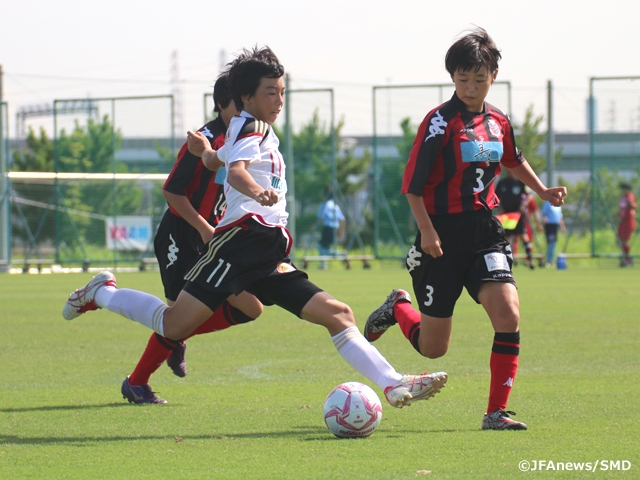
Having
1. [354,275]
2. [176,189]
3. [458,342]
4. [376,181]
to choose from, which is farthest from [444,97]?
[176,189]

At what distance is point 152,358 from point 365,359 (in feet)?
5.45

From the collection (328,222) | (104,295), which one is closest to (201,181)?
(104,295)

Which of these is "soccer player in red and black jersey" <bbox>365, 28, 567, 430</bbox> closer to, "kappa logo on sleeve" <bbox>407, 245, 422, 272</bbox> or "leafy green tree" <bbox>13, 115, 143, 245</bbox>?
"kappa logo on sleeve" <bbox>407, 245, 422, 272</bbox>

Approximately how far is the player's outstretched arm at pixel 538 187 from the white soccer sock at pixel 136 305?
7.02ft

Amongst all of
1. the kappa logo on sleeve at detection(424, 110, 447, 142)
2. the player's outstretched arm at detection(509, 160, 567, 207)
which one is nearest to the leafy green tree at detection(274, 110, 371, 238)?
the player's outstretched arm at detection(509, 160, 567, 207)

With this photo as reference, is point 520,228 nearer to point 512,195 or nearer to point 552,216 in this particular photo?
point 512,195

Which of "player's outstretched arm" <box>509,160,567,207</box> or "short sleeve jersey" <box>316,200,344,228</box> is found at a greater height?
"player's outstretched arm" <box>509,160,567,207</box>

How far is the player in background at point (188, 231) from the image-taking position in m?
5.75

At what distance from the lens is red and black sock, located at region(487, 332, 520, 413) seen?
482cm

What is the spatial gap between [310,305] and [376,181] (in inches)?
784

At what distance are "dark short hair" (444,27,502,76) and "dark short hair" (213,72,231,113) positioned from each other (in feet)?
4.63

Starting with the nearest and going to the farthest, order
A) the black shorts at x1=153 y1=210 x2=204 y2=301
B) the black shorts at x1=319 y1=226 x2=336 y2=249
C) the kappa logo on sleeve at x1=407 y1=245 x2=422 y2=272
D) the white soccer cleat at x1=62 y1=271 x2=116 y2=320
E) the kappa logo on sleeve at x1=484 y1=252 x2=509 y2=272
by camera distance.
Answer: the kappa logo on sleeve at x1=484 y1=252 x2=509 y2=272 → the kappa logo on sleeve at x1=407 y1=245 x2=422 y2=272 → the white soccer cleat at x1=62 y1=271 x2=116 y2=320 → the black shorts at x1=153 y1=210 x2=204 y2=301 → the black shorts at x1=319 y1=226 x2=336 y2=249

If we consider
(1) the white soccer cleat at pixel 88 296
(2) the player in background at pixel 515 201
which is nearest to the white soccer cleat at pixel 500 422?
(1) the white soccer cleat at pixel 88 296

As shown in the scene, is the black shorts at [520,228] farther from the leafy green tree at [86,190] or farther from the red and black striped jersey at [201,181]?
the red and black striped jersey at [201,181]
